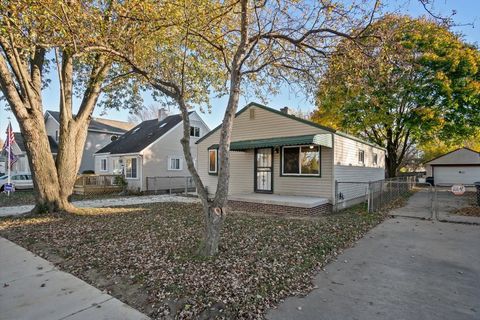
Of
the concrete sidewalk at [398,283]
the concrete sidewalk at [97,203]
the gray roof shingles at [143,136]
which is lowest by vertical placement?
the concrete sidewalk at [398,283]

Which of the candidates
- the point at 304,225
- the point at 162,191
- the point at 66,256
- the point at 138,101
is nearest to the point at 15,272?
the point at 66,256

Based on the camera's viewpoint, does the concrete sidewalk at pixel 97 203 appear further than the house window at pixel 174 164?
No

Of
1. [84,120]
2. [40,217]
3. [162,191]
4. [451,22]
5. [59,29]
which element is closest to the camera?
[451,22]

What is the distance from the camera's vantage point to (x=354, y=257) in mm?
5281

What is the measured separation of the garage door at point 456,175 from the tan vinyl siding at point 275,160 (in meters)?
21.3

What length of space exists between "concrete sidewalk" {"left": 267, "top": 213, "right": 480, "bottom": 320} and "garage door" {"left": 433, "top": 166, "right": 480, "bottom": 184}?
22.2 meters

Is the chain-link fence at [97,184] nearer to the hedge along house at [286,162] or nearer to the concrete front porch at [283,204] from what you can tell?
the hedge along house at [286,162]

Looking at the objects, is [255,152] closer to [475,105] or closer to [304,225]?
[304,225]

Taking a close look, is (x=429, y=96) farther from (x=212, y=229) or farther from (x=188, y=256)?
(x=188, y=256)

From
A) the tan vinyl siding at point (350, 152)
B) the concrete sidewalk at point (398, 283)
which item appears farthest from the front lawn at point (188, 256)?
the tan vinyl siding at point (350, 152)

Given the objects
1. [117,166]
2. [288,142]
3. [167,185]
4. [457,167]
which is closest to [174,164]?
[167,185]

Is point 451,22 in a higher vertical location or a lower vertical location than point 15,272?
higher

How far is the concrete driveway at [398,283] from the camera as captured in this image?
324 cm

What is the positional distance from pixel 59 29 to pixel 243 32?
386 cm
